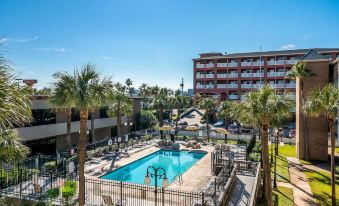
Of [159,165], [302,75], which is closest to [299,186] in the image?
[302,75]

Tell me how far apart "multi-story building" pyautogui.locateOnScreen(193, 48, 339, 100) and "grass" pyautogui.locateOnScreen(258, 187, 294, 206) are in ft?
143

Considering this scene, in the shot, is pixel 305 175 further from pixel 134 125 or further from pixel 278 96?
pixel 134 125

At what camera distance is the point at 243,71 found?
6894 cm

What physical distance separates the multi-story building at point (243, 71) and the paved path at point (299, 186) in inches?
1403

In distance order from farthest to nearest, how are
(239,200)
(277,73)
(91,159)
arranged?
(277,73)
(91,159)
(239,200)

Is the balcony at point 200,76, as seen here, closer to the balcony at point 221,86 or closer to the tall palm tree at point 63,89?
the balcony at point 221,86

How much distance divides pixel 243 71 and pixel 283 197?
51.7 m

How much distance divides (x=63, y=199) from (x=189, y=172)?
43.7ft

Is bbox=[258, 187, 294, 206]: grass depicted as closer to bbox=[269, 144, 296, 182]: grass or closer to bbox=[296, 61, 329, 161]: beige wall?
bbox=[269, 144, 296, 182]: grass

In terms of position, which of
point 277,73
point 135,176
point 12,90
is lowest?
point 135,176

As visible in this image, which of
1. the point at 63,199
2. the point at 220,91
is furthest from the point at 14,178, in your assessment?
the point at 220,91

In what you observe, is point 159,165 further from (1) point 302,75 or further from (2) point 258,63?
(2) point 258,63

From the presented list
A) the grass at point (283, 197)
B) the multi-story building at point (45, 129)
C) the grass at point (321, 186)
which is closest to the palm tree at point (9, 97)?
the grass at point (283, 197)

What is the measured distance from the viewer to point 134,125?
51.4 m
